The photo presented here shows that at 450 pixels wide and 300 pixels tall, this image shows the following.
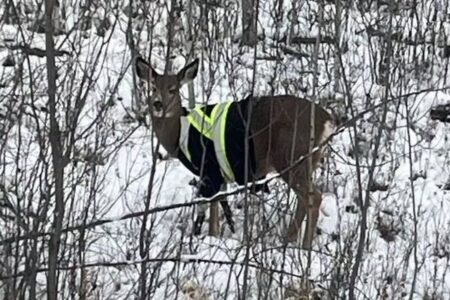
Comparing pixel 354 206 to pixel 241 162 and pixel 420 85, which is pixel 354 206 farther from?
pixel 420 85

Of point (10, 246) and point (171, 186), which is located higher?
point (171, 186)

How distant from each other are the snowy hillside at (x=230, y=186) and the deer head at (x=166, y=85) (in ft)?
0.69

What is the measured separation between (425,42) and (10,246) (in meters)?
8.20

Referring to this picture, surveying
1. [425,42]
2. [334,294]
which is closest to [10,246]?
[334,294]

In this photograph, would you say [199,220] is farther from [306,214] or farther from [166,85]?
[166,85]

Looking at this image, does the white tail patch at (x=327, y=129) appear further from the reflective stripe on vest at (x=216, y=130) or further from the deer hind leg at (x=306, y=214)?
the reflective stripe on vest at (x=216, y=130)

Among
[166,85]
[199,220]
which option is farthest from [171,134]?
[166,85]

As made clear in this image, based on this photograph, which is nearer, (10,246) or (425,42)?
(10,246)

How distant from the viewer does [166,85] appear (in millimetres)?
5992

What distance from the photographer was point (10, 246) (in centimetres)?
363

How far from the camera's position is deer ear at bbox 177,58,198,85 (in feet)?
24.0

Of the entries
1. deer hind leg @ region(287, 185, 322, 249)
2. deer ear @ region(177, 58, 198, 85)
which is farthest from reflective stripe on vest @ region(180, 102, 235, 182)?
deer hind leg @ region(287, 185, 322, 249)

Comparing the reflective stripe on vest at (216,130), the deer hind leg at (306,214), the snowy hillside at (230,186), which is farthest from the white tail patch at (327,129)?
the reflective stripe on vest at (216,130)

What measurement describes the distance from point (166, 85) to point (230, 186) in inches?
95.4
